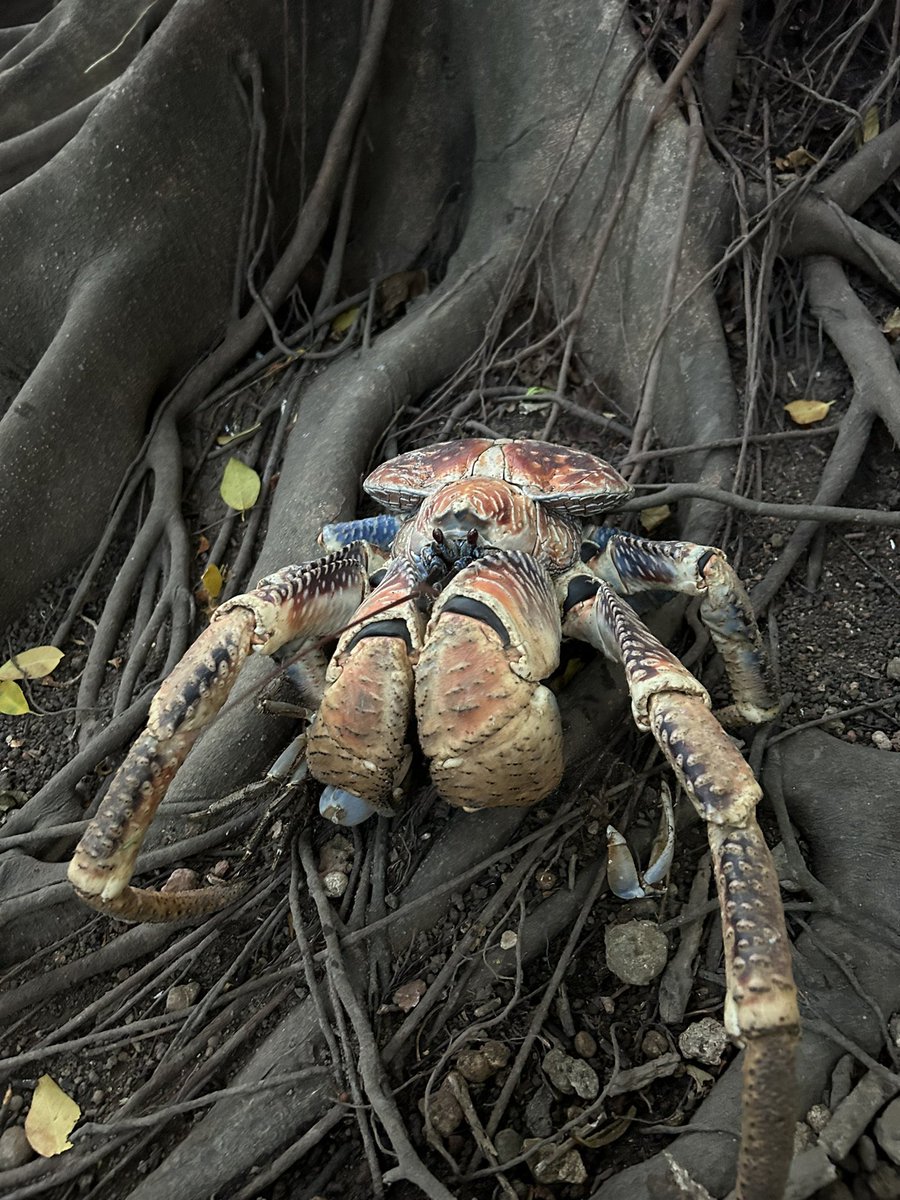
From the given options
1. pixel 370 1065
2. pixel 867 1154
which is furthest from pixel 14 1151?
pixel 867 1154

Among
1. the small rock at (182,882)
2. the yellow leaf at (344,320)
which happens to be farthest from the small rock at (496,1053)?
the yellow leaf at (344,320)

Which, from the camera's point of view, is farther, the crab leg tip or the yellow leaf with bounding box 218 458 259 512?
the yellow leaf with bounding box 218 458 259 512

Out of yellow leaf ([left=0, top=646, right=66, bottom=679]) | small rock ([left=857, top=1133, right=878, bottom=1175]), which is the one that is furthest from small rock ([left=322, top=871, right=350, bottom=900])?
yellow leaf ([left=0, top=646, right=66, bottom=679])

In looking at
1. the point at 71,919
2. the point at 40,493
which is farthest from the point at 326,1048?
the point at 40,493

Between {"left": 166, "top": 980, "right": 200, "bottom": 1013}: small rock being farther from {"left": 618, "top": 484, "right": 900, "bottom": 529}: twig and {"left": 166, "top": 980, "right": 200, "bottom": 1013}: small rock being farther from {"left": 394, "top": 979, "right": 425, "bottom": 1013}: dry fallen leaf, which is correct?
{"left": 618, "top": 484, "right": 900, "bottom": 529}: twig

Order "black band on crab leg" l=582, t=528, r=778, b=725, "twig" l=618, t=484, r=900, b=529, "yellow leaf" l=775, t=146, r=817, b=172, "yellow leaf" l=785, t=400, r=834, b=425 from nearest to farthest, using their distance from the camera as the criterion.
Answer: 1. "black band on crab leg" l=582, t=528, r=778, b=725
2. "twig" l=618, t=484, r=900, b=529
3. "yellow leaf" l=785, t=400, r=834, b=425
4. "yellow leaf" l=775, t=146, r=817, b=172

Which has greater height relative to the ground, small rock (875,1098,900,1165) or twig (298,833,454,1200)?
twig (298,833,454,1200)

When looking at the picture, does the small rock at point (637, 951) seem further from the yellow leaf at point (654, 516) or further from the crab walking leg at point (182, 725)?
the yellow leaf at point (654, 516)

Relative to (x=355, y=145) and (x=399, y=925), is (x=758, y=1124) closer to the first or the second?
(x=399, y=925)
